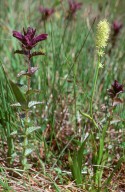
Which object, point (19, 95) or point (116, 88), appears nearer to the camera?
point (19, 95)

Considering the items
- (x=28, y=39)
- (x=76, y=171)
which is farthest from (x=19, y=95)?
(x=76, y=171)

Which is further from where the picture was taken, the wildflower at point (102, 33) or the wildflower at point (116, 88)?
the wildflower at point (116, 88)

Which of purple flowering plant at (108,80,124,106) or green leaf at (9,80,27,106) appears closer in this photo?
green leaf at (9,80,27,106)

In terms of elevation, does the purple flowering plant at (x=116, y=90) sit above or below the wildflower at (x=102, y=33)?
below

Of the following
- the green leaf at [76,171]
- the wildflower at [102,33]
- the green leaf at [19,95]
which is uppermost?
the wildflower at [102,33]

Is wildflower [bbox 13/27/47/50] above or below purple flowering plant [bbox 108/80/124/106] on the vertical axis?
above

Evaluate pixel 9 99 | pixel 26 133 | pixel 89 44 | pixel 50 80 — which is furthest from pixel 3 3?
pixel 26 133

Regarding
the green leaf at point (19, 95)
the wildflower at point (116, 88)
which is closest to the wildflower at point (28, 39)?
the green leaf at point (19, 95)

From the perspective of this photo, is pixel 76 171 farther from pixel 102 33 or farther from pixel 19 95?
pixel 102 33

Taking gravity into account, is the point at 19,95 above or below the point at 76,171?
above

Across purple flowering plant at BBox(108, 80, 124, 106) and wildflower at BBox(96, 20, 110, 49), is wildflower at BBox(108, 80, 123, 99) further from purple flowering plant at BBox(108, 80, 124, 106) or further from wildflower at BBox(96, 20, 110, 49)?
wildflower at BBox(96, 20, 110, 49)

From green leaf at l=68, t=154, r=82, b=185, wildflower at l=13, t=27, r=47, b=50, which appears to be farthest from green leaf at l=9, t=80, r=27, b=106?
green leaf at l=68, t=154, r=82, b=185

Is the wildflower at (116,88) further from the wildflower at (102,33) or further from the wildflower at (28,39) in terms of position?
the wildflower at (28,39)
